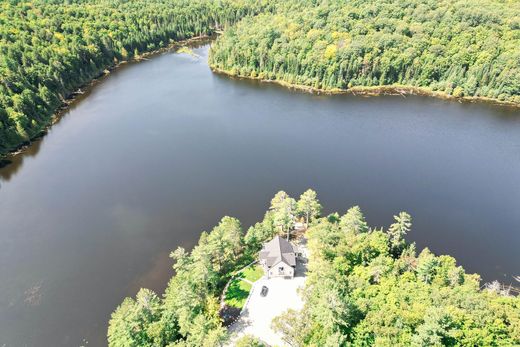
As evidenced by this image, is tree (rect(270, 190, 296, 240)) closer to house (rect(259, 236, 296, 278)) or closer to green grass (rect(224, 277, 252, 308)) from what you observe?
house (rect(259, 236, 296, 278))

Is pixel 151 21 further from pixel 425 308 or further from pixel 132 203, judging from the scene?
pixel 425 308

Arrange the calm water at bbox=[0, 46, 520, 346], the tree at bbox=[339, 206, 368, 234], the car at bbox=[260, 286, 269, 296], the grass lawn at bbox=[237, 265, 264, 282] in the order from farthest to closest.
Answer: the calm water at bbox=[0, 46, 520, 346], the tree at bbox=[339, 206, 368, 234], the grass lawn at bbox=[237, 265, 264, 282], the car at bbox=[260, 286, 269, 296]

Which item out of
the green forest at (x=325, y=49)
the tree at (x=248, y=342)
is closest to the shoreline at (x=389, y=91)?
the green forest at (x=325, y=49)

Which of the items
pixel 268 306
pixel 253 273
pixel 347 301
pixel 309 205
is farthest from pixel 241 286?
pixel 309 205

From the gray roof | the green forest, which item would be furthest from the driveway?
the green forest

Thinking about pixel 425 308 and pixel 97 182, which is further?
pixel 97 182

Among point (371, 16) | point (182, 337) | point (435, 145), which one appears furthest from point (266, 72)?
point (182, 337)

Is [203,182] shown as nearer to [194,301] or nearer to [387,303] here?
[194,301]
